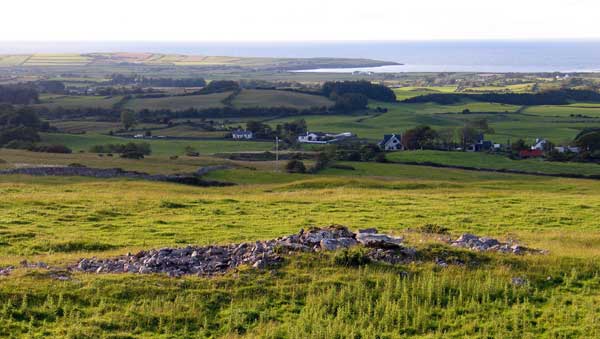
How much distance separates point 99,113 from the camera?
448 feet

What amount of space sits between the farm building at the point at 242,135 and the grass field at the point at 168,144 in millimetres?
5268

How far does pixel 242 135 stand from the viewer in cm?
11038

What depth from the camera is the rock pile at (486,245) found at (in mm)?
21250

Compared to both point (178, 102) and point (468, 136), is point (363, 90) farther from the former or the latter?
point (468, 136)

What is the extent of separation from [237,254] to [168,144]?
269ft

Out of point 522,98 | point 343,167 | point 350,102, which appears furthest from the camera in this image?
point 522,98

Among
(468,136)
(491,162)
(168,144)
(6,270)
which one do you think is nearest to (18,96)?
(168,144)

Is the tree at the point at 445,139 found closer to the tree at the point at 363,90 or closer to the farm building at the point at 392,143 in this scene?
the farm building at the point at 392,143

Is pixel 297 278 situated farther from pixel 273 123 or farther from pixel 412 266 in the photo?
pixel 273 123

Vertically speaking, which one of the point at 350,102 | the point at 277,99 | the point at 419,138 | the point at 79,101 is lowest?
the point at 419,138

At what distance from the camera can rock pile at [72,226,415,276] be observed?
733 inches

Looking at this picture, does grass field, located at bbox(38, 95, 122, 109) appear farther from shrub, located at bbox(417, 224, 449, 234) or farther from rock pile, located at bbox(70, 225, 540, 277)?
rock pile, located at bbox(70, 225, 540, 277)

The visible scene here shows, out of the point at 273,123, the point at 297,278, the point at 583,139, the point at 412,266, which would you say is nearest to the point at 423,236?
the point at 412,266

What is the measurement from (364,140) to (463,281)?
8906 centimetres
